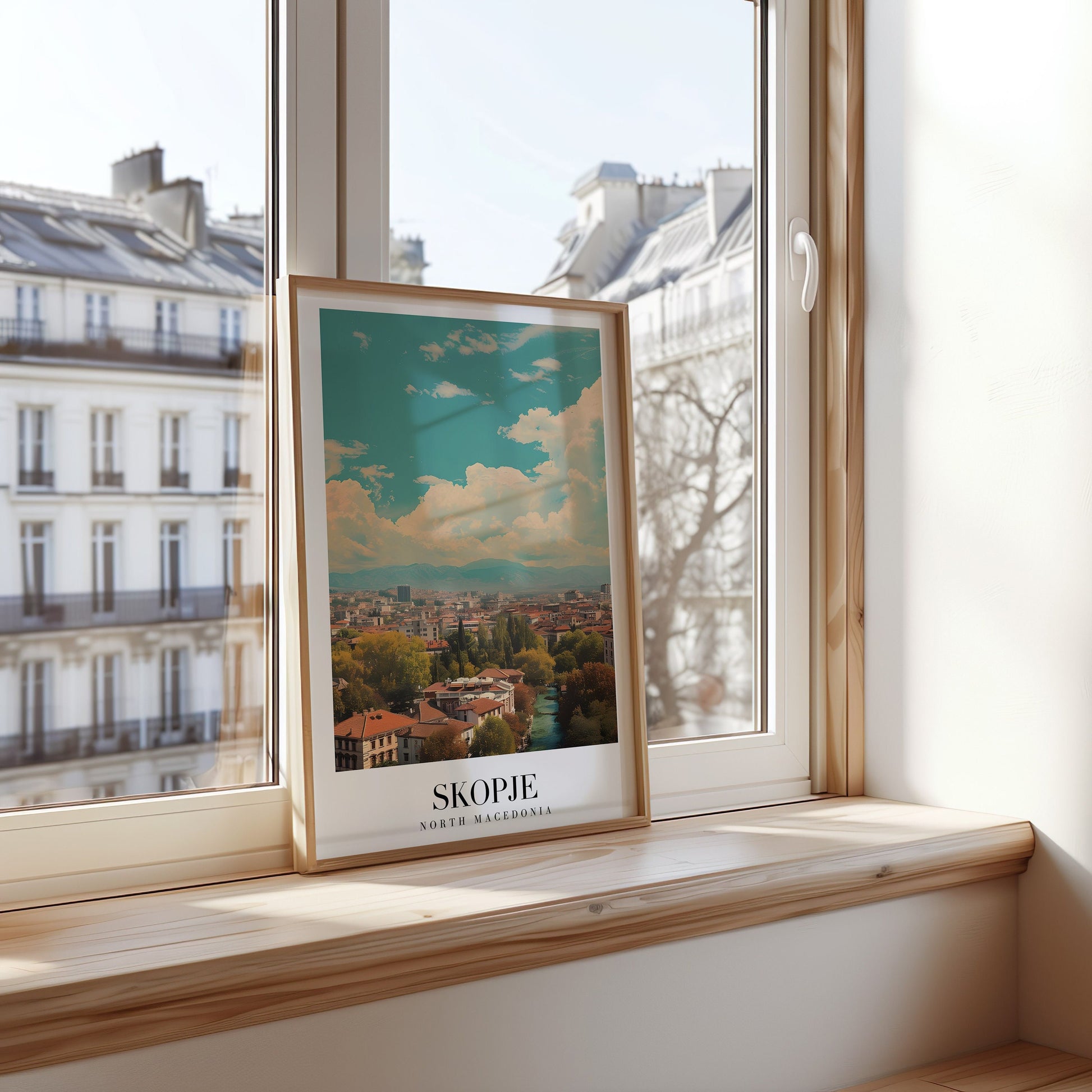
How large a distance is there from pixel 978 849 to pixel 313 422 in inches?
32.9

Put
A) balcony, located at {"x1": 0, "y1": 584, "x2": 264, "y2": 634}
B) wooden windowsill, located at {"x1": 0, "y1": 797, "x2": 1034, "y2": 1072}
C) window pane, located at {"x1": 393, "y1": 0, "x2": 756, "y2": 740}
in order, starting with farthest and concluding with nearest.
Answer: window pane, located at {"x1": 393, "y1": 0, "x2": 756, "y2": 740} → balcony, located at {"x1": 0, "y1": 584, "x2": 264, "y2": 634} → wooden windowsill, located at {"x1": 0, "y1": 797, "x2": 1034, "y2": 1072}

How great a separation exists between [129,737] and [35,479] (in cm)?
26

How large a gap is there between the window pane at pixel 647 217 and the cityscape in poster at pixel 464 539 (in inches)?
2.7

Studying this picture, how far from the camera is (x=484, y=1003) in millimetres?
875

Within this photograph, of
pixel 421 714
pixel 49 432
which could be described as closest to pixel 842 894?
pixel 421 714

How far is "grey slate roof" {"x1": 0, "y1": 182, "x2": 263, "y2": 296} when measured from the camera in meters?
0.94

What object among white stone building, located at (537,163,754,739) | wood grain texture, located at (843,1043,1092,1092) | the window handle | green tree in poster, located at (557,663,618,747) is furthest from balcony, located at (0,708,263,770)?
the window handle

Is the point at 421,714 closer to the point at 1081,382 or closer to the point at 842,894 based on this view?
the point at 842,894

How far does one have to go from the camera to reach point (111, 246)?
3.19 feet

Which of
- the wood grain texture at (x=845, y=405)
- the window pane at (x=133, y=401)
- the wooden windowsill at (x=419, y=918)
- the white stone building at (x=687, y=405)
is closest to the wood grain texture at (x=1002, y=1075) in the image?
the wooden windowsill at (x=419, y=918)

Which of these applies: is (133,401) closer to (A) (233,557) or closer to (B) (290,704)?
(A) (233,557)

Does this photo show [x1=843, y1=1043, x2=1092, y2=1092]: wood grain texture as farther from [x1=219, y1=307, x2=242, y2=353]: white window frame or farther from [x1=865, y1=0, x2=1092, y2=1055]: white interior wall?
[x1=219, y1=307, x2=242, y2=353]: white window frame

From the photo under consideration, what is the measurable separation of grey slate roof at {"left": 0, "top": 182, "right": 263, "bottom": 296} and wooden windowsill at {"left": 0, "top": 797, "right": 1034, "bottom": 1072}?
1.89ft

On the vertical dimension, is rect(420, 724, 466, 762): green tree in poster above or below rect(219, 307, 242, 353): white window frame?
below
